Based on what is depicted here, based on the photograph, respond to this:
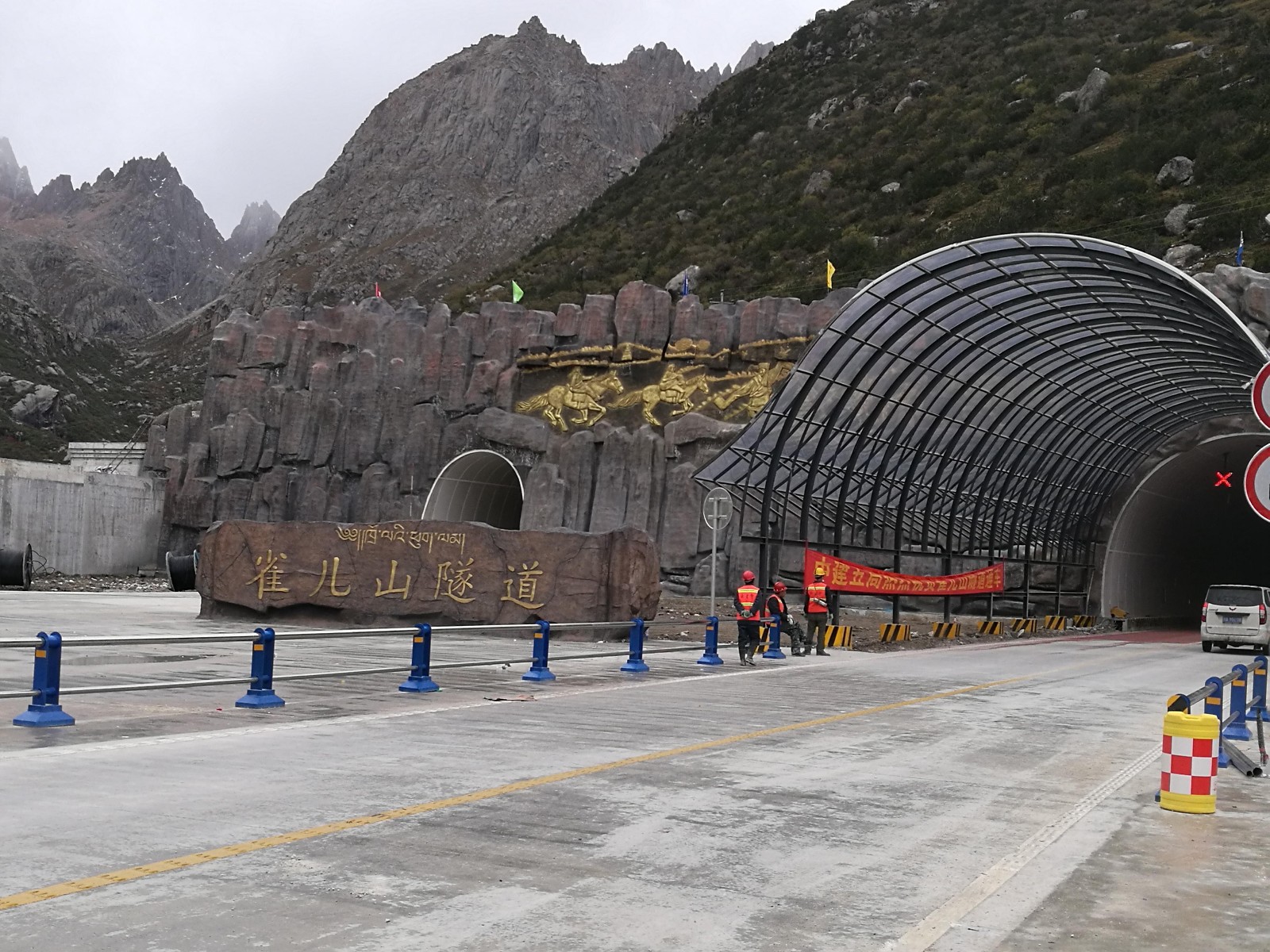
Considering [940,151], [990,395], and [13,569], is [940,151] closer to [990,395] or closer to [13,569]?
[990,395]

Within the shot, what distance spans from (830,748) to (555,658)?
7.88 m

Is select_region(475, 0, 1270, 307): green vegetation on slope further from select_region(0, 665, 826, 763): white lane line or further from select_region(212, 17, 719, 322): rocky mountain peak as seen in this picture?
select_region(0, 665, 826, 763): white lane line

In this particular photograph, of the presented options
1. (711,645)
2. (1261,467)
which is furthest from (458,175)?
(1261,467)

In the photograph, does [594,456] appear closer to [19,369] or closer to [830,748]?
[830,748]

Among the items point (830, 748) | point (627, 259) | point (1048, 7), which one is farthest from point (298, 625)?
point (1048, 7)

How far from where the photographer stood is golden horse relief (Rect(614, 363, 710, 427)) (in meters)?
46.2

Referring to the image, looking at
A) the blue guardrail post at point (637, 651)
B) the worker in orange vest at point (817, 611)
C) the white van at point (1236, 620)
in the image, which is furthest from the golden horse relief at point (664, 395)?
Result: the blue guardrail post at point (637, 651)

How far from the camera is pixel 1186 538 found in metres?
57.9

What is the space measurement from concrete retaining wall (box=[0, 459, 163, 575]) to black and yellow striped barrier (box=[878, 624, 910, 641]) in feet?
104

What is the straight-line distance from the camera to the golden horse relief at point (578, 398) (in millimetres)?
47938

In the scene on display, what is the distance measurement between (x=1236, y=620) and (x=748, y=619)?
60.9ft

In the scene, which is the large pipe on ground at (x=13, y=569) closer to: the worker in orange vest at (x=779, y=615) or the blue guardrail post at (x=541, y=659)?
the worker in orange vest at (x=779, y=615)

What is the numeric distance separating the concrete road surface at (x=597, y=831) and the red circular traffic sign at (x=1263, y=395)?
293 centimetres

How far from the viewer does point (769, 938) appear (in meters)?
5.39
